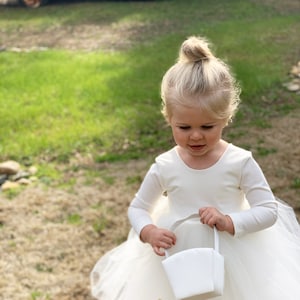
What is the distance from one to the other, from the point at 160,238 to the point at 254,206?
0.31m

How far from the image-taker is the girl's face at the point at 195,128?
1696 millimetres

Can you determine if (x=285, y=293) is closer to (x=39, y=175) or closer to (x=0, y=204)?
(x=0, y=204)

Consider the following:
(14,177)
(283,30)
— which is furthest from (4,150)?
(283,30)

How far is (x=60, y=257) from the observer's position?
340 centimetres

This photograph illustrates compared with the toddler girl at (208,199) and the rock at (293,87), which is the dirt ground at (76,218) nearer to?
the rock at (293,87)

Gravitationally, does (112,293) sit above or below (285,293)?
below

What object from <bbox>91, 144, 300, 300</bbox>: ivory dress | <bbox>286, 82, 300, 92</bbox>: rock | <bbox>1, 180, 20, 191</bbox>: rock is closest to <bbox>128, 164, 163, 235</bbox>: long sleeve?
<bbox>91, 144, 300, 300</bbox>: ivory dress

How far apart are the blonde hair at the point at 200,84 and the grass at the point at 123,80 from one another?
2.95m

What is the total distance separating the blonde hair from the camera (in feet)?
5.51

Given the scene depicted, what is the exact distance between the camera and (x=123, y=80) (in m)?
6.52

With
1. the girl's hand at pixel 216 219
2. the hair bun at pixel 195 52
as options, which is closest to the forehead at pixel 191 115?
the hair bun at pixel 195 52

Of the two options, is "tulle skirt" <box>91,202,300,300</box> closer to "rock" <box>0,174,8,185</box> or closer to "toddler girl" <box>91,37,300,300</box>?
"toddler girl" <box>91,37,300,300</box>

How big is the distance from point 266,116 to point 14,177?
237 centimetres

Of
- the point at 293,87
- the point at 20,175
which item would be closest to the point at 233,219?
the point at 20,175
